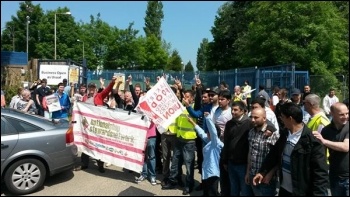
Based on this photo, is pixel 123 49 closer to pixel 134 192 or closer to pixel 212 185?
pixel 134 192

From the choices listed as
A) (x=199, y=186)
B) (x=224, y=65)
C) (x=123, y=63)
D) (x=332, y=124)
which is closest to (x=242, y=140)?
(x=332, y=124)

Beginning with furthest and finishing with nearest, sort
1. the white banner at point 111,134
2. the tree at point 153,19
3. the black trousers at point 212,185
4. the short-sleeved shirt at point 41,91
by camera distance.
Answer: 1. the tree at point 153,19
2. the short-sleeved shirt at point 41,91
3. the white banner at point 111,134
4. the black trousers at point 212,185

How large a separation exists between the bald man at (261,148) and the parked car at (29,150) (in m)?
3.48

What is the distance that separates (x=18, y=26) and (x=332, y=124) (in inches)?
2135

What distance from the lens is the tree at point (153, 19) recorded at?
253 ft

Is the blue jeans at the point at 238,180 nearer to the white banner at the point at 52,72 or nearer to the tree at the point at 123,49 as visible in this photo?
the white banner at the point at 52,72

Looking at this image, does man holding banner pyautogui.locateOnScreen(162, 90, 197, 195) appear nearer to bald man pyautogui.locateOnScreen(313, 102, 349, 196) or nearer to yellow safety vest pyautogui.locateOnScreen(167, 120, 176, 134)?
yellow safety vest pyautogui.locateOnScreen(167, 120, 176, 134)

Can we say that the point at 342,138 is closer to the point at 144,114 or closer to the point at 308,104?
the point at 308,104

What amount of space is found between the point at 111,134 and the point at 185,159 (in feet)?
5.52

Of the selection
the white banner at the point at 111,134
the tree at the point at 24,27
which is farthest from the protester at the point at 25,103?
the tree at the point at 24,27

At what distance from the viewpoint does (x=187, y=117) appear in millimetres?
6270

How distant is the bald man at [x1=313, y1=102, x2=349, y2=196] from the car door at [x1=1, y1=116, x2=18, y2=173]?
460cm

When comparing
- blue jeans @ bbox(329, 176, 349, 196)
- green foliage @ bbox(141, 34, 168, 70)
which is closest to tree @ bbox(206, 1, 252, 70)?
green foliage @ bbox(141, 34, 168, 70)

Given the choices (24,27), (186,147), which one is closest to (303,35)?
(186,147)
